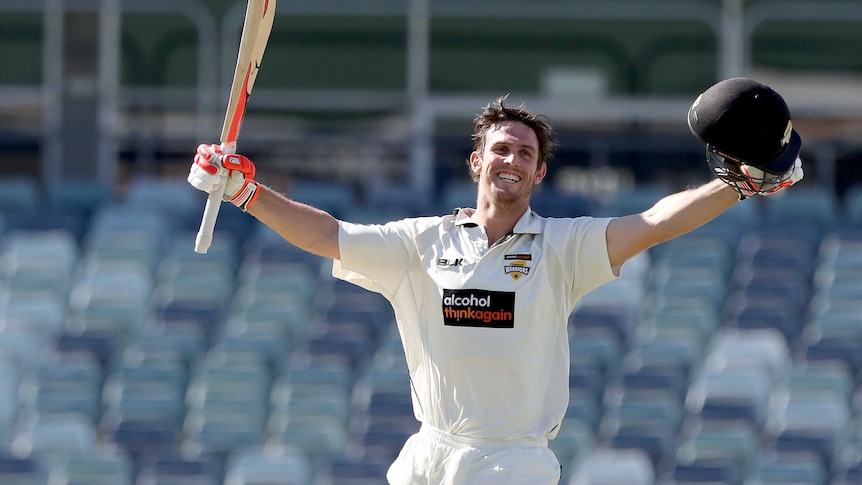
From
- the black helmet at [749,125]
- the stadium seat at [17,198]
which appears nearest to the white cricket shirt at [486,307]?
the black helmet at [749,125]

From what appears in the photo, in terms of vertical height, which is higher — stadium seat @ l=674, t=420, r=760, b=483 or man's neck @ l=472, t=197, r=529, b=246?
man's neck @ l=472, t=197, r=529, b=246

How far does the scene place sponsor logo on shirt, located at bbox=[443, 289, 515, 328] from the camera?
475 centimetres

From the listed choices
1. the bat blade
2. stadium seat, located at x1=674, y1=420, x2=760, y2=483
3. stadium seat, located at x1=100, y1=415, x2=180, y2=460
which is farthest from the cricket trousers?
A: stadium seat, located at x1=100, y1=415, x2=180, y2=460

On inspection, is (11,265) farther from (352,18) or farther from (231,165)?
(231,165)

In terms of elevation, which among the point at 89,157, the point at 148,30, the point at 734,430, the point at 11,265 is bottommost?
the point at 734,430

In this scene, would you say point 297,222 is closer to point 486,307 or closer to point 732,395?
point 486,307

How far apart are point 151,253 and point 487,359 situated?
274 inches

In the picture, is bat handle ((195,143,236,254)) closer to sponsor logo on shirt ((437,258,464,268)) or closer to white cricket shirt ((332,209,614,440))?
white cricket shirt ((332,209,614,440))

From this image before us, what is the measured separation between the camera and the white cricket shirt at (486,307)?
15.6 ft

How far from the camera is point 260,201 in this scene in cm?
489

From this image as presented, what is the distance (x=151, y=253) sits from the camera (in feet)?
37.2

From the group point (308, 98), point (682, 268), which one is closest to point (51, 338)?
point (308, 98)

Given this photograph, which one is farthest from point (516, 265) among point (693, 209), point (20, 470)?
point (20, 470)

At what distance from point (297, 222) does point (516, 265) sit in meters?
0.69
